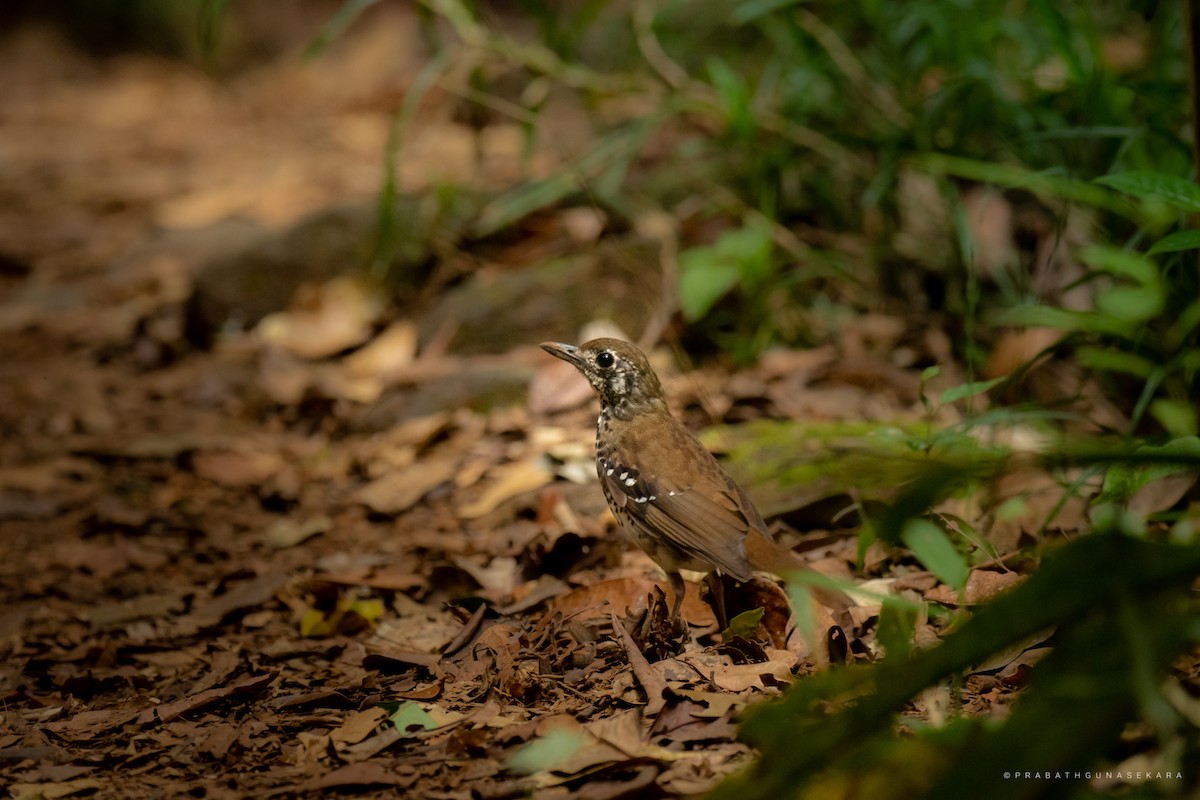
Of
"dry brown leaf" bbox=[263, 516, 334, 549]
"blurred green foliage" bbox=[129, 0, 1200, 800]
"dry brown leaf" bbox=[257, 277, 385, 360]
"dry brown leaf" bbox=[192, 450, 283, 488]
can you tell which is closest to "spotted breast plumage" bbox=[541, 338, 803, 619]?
"blurred green foliage" bbox=[129, 0, 1200, 800]

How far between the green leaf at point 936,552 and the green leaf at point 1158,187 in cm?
121

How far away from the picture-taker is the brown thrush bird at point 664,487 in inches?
129

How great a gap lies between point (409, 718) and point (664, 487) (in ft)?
3.58

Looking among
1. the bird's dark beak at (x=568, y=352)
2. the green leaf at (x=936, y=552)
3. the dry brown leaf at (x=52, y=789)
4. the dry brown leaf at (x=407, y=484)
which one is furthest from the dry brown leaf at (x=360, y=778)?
the dry brown leaf at (x=407, y=484)

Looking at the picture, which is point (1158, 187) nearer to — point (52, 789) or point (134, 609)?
point (52, 789)

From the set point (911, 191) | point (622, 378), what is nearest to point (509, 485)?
point (622, 378)

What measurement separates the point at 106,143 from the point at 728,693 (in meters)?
9.41

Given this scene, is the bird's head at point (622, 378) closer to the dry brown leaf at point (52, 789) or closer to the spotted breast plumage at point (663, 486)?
the spotted breast plumage at point (663, 486)

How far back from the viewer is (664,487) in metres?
3.51

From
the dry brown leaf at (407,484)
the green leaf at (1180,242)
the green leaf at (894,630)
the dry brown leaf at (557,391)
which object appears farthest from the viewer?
the dry brown leaf at (557,391)

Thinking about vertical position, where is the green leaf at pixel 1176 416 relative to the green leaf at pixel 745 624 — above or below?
above

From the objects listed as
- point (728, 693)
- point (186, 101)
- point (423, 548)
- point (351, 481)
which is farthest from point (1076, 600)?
point (186, 101)

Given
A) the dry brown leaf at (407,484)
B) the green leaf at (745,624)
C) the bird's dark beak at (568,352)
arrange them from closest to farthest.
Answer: the green leaf at (745,624) < the bird's dark beak at (568,352) < the dry brown leaf at (407,484)

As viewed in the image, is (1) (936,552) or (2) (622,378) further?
(2) (622,378)
